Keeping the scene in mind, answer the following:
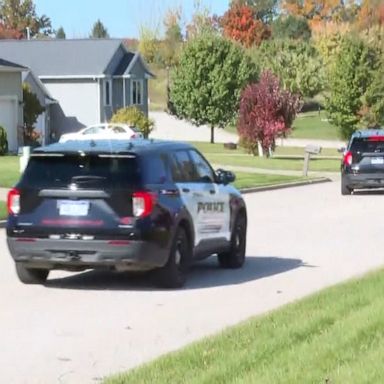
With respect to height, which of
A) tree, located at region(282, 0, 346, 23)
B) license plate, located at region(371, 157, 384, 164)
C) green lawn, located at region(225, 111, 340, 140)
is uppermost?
tree, located at region(282, 0, 346, 23)

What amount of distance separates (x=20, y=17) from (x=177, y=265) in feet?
450

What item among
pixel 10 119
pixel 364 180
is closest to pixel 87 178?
pixel 364 180

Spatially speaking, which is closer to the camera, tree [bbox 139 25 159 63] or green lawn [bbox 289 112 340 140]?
green lawn [bbox 289 112 340 140]

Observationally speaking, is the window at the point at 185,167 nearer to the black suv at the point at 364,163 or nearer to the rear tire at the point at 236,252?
the rear tire at the point at 236,252

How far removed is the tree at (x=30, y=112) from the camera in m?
59.3

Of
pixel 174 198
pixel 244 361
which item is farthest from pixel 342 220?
pixel 244 361

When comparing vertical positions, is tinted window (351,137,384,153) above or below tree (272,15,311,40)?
below

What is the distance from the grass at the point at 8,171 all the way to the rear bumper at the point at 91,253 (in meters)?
18.6

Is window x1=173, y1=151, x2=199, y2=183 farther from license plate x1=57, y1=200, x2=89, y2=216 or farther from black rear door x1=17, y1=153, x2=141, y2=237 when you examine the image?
license plate x1=57, y1=200, x2=89, y2=216

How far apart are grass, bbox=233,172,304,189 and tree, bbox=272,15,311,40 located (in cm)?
9489

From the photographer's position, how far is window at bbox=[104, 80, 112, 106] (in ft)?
238

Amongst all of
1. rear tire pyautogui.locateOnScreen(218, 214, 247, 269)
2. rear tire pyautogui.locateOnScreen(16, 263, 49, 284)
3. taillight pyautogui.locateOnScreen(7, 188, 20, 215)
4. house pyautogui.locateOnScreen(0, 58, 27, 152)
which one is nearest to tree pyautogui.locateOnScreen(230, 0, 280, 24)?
house pyautogui.locateOnScreen(0, 58, 27, 152)

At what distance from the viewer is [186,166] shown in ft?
46.9

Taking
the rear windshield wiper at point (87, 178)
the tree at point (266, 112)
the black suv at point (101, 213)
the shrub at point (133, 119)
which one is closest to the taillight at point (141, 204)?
the black suv at point (101, 213)
